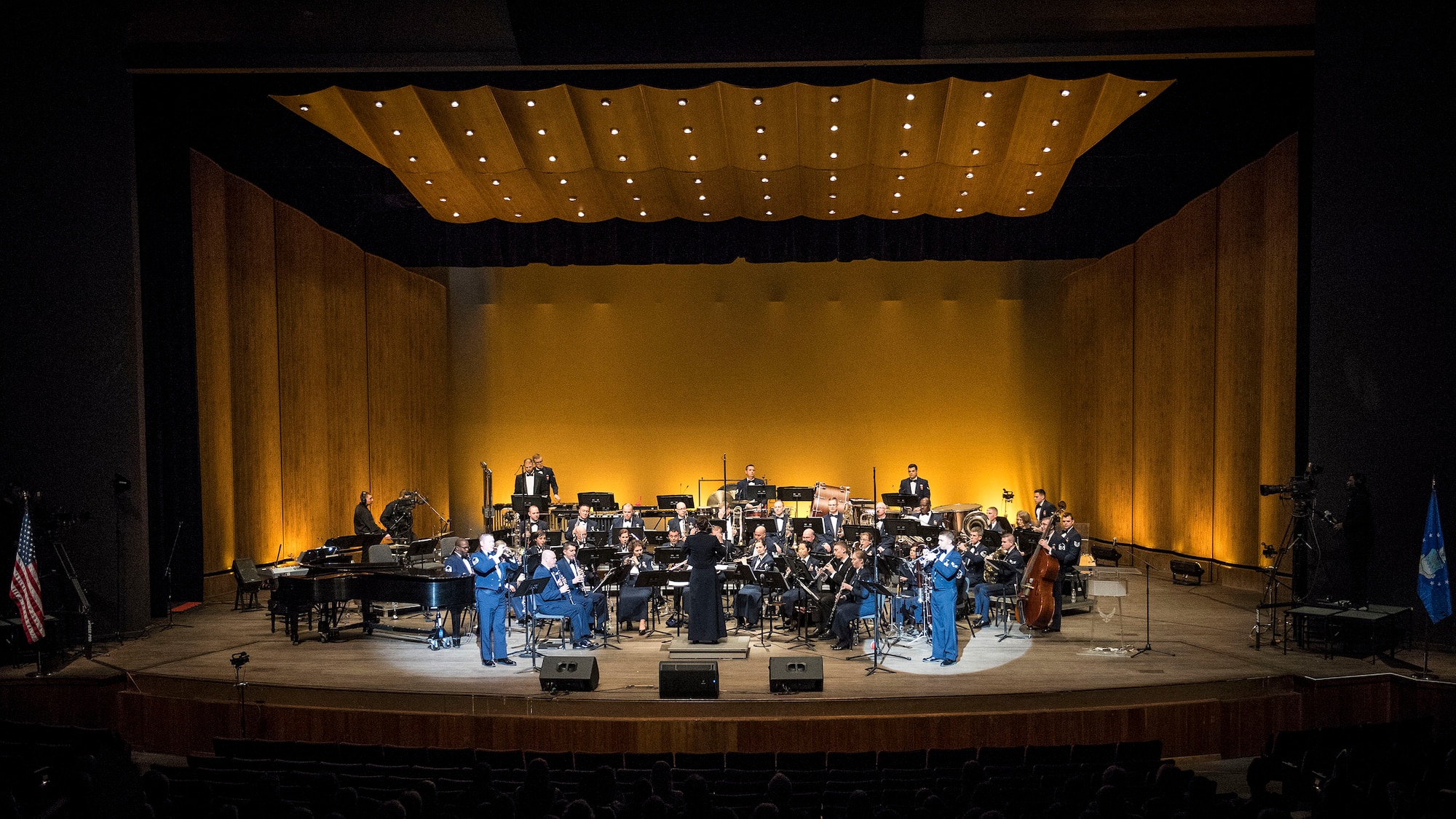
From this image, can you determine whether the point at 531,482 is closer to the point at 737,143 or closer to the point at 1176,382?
the point at 737,143

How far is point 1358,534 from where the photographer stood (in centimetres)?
1102

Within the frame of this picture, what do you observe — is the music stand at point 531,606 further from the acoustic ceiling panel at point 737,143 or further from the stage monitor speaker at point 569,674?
the acoustic ceiling panel at point 737,143

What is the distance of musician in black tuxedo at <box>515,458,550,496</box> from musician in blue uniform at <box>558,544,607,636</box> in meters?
6.48

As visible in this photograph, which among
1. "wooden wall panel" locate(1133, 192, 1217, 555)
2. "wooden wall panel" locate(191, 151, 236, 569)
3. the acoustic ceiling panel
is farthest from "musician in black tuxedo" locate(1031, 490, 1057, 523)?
"wooden wall panel" locate(191, 151, 236, 569)

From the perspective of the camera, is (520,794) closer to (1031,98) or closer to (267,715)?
(267,715)

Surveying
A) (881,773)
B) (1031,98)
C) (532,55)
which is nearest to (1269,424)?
(1031,98)

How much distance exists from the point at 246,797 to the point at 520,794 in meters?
1.92

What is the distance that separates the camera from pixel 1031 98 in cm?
1291

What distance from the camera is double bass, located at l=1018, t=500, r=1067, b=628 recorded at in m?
11.6

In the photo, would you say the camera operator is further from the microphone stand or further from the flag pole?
the microphone stand

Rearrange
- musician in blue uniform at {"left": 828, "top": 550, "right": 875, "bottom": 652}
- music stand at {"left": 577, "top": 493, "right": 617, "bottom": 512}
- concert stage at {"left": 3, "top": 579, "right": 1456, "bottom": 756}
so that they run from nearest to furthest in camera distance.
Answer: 1. concert stage at {"left": 3, "top": 579, "right": 1456, "bottom": 756}
2. musician in blue uniform at {"left": 828, "top": 550, "right": 875, "bottom": 652}
3. music stand at {"left": 577, "top": 493, "right": 617, "bottom": 512}

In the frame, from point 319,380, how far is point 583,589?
8322mm

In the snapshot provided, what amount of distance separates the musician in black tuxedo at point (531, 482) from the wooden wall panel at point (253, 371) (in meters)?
4.32

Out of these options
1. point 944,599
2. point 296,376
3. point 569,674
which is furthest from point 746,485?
point 569,674
